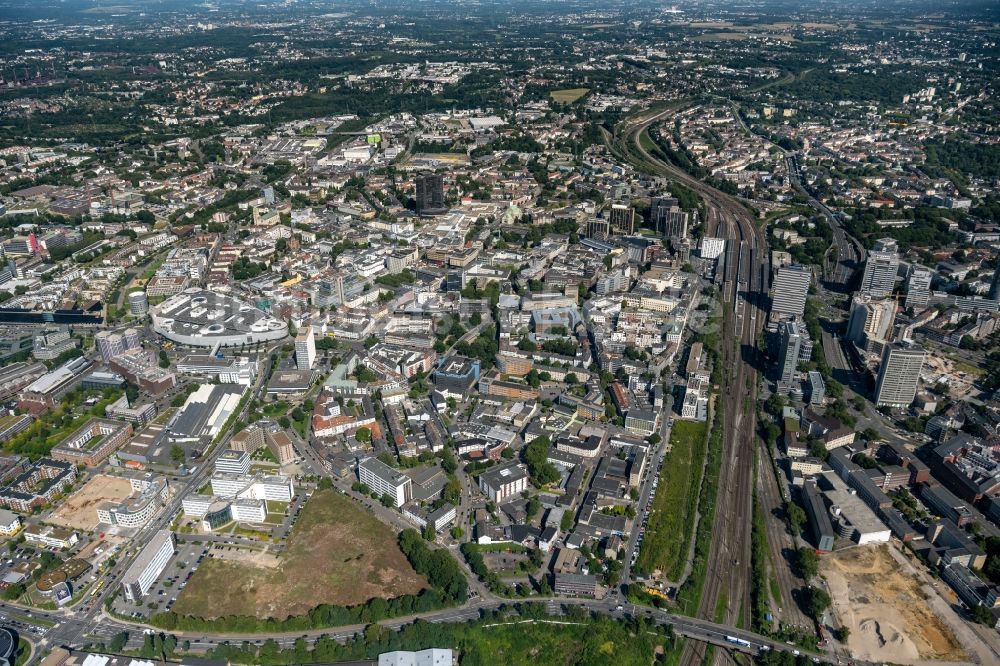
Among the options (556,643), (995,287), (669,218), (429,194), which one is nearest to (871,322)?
(995,287)

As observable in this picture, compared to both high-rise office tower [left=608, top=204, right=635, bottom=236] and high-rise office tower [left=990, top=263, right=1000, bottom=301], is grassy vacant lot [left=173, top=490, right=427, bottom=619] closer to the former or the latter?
high-rise office tower [left=608, top=204, right=635, bottom=236]

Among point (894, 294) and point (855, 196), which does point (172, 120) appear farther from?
point (894, 294)

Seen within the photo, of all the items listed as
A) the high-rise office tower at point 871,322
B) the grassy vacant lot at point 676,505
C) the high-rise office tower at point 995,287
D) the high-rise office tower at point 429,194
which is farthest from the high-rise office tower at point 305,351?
the high-rise office tower at point 995,287

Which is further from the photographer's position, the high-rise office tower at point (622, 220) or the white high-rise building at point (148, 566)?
the high-rise office tower at point (622, 220)

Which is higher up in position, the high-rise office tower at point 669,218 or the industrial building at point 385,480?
the high-rise office tower at point 669,218

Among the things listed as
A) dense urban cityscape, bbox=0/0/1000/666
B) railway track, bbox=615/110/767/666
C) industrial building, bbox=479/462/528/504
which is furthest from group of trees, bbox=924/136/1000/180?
industrial building, bbox=479/462/528/504

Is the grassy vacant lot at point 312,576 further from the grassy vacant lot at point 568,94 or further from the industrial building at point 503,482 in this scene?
the grassy vacant lot at point 568,94

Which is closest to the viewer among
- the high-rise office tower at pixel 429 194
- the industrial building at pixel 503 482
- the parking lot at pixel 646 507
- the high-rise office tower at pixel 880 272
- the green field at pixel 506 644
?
the green field at pixel 506 644

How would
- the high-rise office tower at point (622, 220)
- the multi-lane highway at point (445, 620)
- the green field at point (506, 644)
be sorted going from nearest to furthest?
the green field at point (506, 644) < the multi-lane highway at point (445, 620) < the high-rise office tower at point (622, 220)

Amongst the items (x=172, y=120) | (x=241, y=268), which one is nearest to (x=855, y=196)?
(x=241, y=268)
